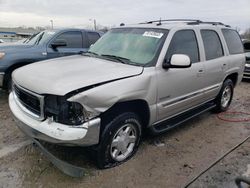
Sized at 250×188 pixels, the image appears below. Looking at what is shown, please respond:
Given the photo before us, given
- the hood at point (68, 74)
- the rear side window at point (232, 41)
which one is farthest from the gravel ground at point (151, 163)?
the rear side window at point (232, 41)

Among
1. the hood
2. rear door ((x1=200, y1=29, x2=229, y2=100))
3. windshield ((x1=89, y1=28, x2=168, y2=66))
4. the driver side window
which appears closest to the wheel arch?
the hood

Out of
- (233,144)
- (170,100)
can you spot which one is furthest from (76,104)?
(233,144)

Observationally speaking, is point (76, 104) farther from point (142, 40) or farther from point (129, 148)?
point (142, 40)

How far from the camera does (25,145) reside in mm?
4020

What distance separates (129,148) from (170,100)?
941mm

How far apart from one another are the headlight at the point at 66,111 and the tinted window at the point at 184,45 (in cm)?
160

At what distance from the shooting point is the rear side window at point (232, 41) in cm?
556

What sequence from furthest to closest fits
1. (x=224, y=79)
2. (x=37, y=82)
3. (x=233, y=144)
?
(x=224, y=79), (x=233, y=144), (x=37, y=82)

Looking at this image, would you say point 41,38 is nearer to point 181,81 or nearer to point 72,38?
point 72,38

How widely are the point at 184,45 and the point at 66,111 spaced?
232 centimetres

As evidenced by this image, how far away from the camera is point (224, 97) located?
19.2ft

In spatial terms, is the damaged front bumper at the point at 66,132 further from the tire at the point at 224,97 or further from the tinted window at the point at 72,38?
the tinted window at the point at 72,38

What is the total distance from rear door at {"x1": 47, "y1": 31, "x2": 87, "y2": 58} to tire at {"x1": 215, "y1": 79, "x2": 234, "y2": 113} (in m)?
3.47

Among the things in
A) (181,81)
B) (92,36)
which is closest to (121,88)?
(181,81)
